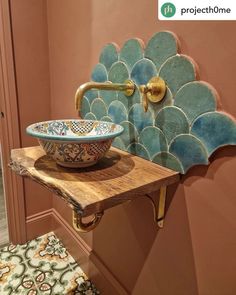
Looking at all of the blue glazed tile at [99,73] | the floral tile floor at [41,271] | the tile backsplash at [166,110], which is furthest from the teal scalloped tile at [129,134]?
the floral tile floor at [41,271]

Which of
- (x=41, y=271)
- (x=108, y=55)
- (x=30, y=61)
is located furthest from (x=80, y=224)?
(x=30, y=61)

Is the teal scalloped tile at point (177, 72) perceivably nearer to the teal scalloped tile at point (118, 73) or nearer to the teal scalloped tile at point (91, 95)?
the teal scalloped tile at point (118, 73)

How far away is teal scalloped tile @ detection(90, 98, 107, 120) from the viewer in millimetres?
1016

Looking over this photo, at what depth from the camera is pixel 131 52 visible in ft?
2.75

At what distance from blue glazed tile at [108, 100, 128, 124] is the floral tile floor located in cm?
89

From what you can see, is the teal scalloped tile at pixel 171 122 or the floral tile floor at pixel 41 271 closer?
the teal scalloped tile at pixel 171 122

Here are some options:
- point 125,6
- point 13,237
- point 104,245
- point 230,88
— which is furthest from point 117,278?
point 125,6

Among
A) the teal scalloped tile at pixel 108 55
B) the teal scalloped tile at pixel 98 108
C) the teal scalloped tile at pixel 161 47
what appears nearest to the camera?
the teal scalloped tile at pixel 161 47

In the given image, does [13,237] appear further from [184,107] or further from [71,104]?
[184,107]

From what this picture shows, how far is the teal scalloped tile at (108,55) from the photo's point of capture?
91cm

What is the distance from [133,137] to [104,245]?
59cm

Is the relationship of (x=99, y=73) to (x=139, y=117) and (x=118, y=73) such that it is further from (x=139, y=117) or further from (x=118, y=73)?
(x=139, y=117)

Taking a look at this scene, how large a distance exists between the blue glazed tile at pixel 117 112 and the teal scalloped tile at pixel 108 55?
0.14m

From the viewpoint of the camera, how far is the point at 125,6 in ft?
2.74
